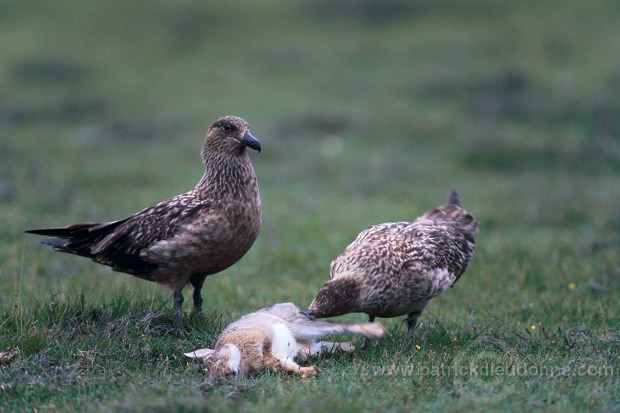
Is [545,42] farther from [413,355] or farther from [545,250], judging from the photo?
[413,355]

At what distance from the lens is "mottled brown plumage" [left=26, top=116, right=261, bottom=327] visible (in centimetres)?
627

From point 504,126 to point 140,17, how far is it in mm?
12051

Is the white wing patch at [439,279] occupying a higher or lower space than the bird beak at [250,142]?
lower

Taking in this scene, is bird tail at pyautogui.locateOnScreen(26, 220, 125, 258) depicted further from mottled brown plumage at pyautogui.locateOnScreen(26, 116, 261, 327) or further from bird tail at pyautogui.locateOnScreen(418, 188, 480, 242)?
bird tail at pyautogui.locateOnScreen(418, 188, 480, 242)

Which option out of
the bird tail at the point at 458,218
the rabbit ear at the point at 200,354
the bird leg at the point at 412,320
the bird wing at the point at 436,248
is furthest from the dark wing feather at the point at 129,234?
the bird tail at the point at 458,218

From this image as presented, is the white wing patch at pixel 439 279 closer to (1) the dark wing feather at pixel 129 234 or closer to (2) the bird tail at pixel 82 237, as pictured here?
(1) the dark wing feather at pixel 129 234

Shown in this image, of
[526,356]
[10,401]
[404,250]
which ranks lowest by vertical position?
[10,401]

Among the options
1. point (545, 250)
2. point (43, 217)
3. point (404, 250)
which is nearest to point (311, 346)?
point (404, 250)

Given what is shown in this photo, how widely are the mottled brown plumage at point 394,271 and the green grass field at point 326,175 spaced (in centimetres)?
31

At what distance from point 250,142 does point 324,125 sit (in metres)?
9.70

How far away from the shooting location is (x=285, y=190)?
13.0 meters

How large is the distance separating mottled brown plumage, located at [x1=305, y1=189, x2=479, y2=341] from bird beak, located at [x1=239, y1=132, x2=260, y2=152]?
1119mm

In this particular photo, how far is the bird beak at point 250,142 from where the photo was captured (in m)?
6.57

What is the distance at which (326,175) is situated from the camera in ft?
45.4
